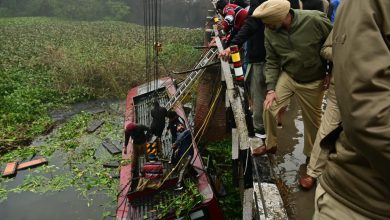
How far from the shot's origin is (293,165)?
4910 mm

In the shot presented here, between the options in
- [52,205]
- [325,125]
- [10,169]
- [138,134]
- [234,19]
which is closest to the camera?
[325,125]

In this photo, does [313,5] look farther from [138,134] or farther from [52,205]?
[52,205]

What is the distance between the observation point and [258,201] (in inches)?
129

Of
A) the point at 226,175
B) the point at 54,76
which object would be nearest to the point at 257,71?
the point at 226,175

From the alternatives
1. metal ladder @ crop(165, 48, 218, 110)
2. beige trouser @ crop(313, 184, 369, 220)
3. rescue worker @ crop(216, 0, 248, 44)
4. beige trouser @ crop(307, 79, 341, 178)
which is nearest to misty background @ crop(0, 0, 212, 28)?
metal ladder @ crop(165, 48, 218, 110)

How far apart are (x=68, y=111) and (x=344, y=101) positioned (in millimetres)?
14128

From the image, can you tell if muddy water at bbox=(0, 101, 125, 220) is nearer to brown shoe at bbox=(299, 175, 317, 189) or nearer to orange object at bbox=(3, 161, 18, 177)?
orange object at bbox=(3, 161, 18, 177)

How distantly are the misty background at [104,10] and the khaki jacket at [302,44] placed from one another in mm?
37955

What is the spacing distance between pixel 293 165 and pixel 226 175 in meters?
3.12

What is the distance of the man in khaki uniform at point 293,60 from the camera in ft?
12.6

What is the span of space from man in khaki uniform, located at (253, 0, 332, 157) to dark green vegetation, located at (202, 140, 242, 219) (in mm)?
2810

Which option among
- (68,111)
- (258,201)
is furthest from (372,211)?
(68,111)

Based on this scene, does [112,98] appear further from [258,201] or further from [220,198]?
[258,201]

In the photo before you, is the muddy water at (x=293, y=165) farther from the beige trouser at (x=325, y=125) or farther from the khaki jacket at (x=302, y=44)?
the khaki jacket at (x=302, y=44)
